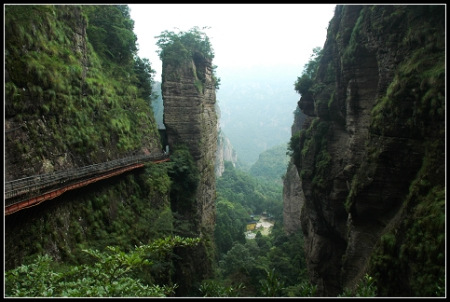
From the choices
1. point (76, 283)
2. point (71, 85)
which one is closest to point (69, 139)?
point (71, 85)

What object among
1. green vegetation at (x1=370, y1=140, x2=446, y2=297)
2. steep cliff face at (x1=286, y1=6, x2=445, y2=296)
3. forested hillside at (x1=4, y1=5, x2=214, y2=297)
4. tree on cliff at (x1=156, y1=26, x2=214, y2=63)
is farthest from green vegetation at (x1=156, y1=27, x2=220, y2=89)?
green vegetation at (x1=370, y1=140, x2=446, y2=297)

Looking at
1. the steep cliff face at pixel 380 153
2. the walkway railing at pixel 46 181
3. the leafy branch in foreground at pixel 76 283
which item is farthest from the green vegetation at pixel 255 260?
the walkway railing at pixel 46 181

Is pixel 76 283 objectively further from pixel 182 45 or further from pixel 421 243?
pixel 182 45

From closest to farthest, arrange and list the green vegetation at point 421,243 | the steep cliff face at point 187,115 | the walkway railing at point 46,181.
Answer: the green vegetation at point 421,243 < the walkway railing at point 46,181 < the steep cliff face at point 187,115

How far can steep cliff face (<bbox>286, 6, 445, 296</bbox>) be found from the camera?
10602 millimetres

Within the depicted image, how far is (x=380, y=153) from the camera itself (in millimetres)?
13969

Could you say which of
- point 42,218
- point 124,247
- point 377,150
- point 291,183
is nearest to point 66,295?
point 42,218

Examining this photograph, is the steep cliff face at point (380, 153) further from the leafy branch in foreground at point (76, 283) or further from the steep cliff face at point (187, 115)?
the steep cliff face at point (187, 115)

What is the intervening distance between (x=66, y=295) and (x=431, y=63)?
532 inches

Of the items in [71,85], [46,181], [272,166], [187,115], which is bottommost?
[272,166]

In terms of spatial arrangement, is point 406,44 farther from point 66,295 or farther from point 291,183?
point 291,183

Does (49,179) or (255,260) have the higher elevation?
(49,179)

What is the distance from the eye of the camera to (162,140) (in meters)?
30.8

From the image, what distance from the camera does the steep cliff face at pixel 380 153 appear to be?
34.8 ft
